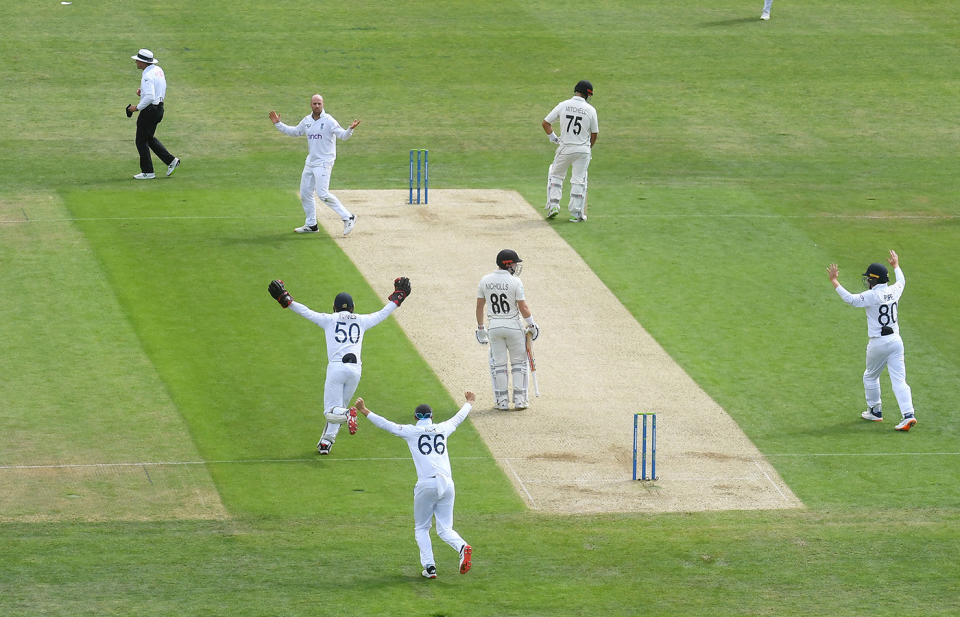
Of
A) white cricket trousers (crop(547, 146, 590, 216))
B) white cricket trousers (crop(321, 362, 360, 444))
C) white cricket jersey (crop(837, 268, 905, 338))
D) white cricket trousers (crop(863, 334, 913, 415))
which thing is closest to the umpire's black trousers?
white cricket trousers (crop(547, 146, 590, 216))

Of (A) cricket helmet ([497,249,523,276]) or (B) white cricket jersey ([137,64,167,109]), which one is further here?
(B) white cricket jersey ([137,64,167,109])

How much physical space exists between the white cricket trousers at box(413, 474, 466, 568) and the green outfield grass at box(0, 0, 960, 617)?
0.39 meters

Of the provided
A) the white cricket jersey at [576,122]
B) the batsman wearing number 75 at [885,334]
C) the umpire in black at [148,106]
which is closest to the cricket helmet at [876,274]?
the batsman wearing number 75 at [885,334]

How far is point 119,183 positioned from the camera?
29.7m

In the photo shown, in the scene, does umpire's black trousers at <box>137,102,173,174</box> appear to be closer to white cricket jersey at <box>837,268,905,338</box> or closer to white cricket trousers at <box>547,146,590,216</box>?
white cricket trousers at <box>547,146,590,216</box>

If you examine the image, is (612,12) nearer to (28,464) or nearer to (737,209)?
(737,209)

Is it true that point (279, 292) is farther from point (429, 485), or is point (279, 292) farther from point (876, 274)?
point (876, 274)

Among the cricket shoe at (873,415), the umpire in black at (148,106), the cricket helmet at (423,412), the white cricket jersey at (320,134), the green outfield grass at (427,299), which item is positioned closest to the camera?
the cricket helmet at (423,412)

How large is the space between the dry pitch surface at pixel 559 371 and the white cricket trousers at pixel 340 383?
161cm

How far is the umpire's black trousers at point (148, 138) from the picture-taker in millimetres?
29000

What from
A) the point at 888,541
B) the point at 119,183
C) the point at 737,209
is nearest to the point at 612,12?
the point at 737,209

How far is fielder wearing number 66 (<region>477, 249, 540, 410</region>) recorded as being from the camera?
19703mm

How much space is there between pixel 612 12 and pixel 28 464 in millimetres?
27846

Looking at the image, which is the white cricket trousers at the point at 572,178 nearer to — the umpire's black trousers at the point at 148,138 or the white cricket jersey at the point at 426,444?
the umpire's black trousers at the point at 148,138
